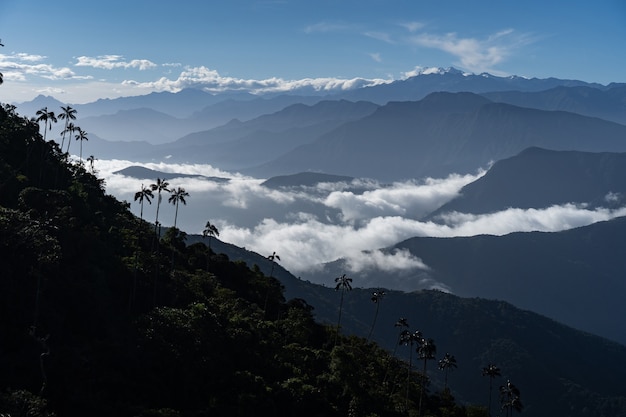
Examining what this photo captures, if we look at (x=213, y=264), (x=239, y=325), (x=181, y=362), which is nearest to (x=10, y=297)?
(x=181, y=362)

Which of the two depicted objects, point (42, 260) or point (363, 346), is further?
point (363, 346)

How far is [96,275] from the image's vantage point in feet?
199

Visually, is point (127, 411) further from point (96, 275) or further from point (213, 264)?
point (213, 264)

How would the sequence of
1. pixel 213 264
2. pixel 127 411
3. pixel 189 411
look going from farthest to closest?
1. pixel 213 264
2. pixel 189 411
3. pixel 127 411

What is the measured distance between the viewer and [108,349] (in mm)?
50125

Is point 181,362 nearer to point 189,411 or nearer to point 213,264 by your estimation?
point 189,411

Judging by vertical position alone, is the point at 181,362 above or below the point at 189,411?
above

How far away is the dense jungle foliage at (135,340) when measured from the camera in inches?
1753

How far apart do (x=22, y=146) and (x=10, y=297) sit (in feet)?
173

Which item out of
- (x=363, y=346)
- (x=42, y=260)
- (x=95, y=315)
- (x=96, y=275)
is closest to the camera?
Answer: (x=42, y=260)

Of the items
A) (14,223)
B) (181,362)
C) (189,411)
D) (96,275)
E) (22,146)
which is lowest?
(189,411)

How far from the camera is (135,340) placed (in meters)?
53.8

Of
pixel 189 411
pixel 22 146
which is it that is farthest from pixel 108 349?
pixel 22 146

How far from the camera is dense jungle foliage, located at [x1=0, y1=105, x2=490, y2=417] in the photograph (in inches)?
1753
